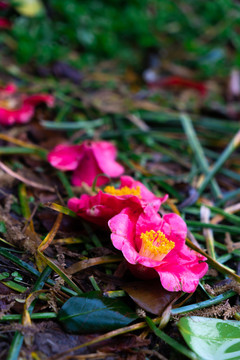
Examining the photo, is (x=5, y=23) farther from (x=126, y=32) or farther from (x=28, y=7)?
(x=126, y=32)

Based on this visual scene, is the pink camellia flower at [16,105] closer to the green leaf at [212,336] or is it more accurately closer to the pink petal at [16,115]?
the pink petal at [16,115]

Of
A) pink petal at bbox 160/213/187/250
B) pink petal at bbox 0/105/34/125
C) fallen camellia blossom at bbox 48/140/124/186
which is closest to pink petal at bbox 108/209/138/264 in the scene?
pink petal at bbox 160/213/187/250

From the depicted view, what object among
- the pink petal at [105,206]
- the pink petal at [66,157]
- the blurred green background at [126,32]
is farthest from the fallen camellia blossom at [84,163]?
the blurred green background at [126,32]

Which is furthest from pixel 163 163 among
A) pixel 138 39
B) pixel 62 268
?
pixel 138 39

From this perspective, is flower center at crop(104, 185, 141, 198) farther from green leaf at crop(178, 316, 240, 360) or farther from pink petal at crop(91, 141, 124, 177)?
green leaf at crop(178, 316, 240, 360)

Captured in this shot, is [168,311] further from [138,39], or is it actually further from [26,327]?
[138,39]
